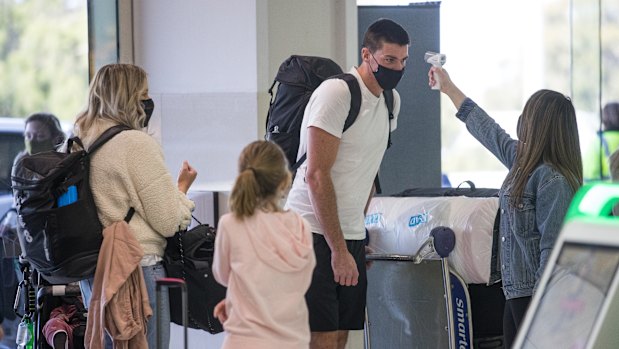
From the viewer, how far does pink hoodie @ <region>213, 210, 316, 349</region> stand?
10.6 ft

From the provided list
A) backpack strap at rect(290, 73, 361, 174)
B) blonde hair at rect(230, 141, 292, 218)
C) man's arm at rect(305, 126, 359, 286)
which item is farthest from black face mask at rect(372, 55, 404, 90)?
blonde hair at rect(230, 141, 292, 218)

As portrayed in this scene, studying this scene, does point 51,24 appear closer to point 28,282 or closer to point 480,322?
point 28,282

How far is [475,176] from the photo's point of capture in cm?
1037

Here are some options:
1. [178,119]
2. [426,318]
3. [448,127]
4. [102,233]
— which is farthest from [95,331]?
[448,127]

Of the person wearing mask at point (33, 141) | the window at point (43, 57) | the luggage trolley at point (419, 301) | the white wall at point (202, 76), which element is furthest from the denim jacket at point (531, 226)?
the window at point (43, 57)

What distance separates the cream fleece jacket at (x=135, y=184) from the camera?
3709 millimetres

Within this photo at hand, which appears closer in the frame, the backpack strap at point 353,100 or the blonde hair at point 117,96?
the blonde hair at point 117,96

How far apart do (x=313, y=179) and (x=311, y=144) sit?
0.13 metres

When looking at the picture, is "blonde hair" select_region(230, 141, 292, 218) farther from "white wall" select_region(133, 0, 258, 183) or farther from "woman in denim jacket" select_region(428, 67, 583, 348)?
"white wall" select_region(133, 0, 258, 183)

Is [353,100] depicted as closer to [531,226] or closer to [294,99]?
[294,99]

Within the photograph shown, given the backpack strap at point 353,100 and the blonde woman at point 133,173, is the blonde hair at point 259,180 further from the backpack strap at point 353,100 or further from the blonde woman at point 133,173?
the backpack strap at point 353,100

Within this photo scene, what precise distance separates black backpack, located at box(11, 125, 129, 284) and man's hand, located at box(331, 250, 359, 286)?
33.2 inches

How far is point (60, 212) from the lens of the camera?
365 cm

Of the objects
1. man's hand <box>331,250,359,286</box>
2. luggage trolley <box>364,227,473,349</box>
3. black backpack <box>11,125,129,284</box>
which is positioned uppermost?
black backpack <box>11,125,129,284</box>
